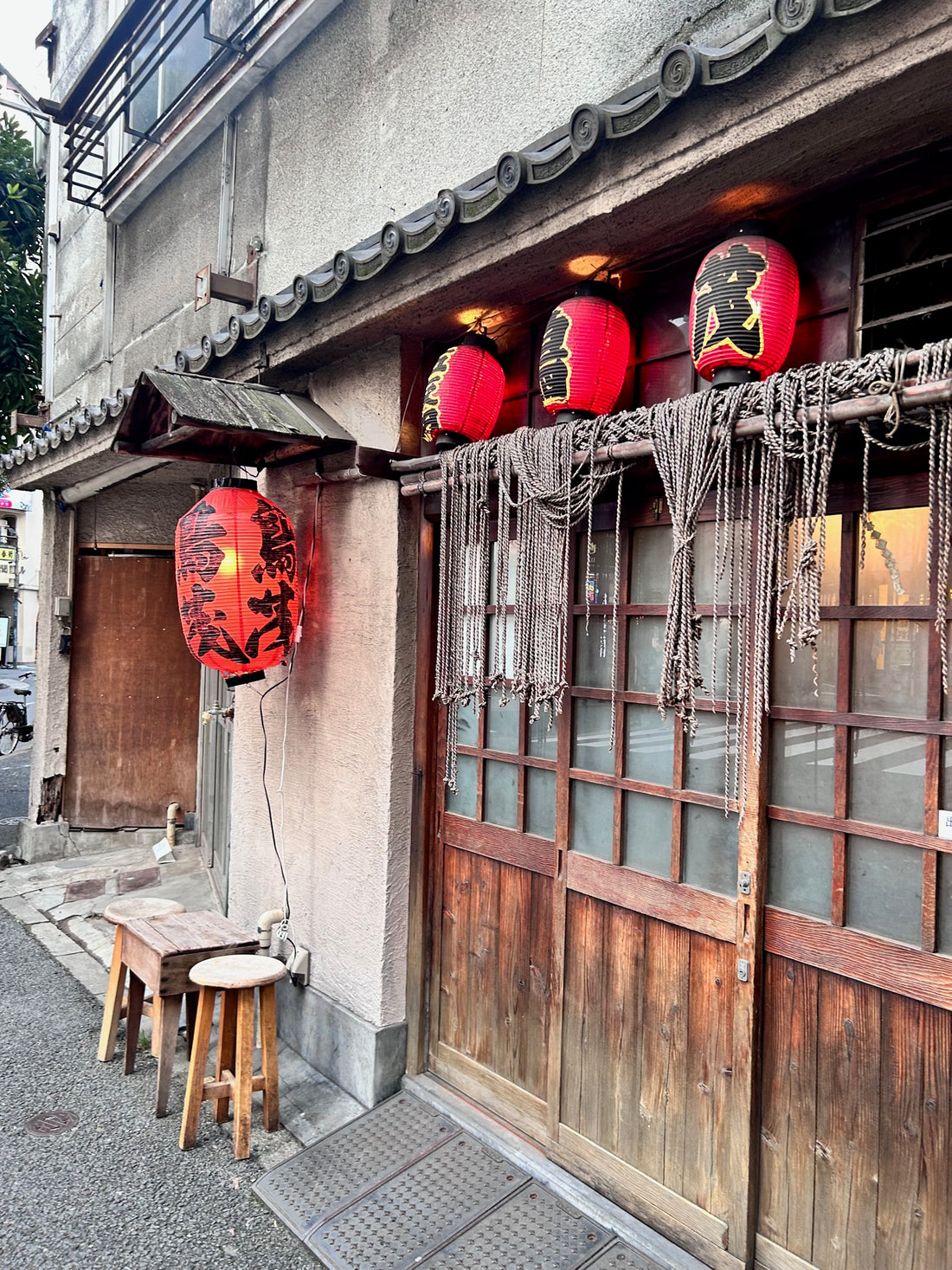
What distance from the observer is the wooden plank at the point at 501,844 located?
15.8 feet

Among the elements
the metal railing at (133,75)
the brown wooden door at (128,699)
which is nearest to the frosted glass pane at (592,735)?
the metal railing at (133,75)

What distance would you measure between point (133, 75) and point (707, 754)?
10027 mm

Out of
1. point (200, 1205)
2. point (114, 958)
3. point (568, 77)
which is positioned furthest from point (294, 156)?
point (200, 1205)

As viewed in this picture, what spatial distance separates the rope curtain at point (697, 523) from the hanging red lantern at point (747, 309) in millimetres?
152

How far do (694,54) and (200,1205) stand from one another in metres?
5.88

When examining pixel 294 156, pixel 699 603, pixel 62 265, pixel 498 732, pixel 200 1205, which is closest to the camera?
Result: pixel 699 603

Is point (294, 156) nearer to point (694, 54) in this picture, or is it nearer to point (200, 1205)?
point (694, 54)

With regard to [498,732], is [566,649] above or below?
above

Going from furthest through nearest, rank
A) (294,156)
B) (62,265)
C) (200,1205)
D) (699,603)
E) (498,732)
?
1. (62,265)
2. (294,156)
3. (498,732)
4. (200,1205)
5. (699,603)

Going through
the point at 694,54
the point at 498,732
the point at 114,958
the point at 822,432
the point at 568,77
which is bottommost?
the point at 114,958

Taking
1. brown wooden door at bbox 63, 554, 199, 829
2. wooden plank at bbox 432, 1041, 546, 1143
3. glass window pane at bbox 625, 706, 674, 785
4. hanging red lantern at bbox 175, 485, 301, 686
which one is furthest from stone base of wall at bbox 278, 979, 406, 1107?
brown wooden door at bbox 63, 554, 199, 829

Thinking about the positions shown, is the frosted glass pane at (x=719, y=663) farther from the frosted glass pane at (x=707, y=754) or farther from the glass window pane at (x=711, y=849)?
the glass window pane at (x=711, y=849)

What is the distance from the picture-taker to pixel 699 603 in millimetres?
4039

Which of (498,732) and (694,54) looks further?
(498,732)
